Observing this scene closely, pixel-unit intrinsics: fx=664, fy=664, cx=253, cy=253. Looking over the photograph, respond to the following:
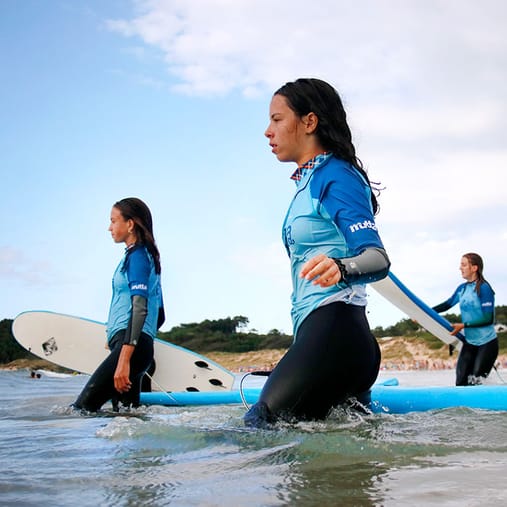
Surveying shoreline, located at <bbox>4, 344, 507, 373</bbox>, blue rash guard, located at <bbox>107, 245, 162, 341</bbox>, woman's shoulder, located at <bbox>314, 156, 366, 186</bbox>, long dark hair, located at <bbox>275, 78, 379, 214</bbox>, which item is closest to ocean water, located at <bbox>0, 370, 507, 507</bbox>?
woman's shoulder, located at <bbox>314, 156, 366, 186</bbox>

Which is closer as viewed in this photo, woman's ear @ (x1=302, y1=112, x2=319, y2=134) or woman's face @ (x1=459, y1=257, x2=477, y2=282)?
woman's ear @ (x1=302, y1=112, x2=319, y2=134)

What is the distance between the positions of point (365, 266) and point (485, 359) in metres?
6.87

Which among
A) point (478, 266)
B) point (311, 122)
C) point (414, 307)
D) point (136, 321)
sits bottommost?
point (136, 321)

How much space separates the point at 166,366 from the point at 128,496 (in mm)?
5974

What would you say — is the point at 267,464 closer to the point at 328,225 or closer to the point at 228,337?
the point at 328,225

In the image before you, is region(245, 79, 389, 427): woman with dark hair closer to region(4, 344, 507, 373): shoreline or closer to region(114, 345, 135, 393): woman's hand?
region(114, 345, 135, 393): woman's hand

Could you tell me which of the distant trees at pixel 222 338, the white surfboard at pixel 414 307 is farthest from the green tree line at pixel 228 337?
the white surfboard at pixel 414 307

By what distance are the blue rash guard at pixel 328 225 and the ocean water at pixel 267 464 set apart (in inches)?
18.4

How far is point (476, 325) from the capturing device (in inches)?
336

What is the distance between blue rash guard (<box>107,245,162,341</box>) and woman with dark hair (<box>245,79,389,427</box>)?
182 centimetres

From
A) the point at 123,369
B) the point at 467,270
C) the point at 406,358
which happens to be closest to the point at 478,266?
the point at 467,270

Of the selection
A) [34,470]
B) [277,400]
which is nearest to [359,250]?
[277,400]

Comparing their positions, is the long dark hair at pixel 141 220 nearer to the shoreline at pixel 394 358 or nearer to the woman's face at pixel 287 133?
the woman's face at pixel 287 133

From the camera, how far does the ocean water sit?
167 centimetres
